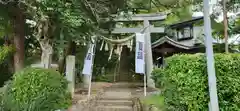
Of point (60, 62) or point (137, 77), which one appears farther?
point (137, 77)

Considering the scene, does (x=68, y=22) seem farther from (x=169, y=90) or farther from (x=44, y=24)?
(x=169, y=90)

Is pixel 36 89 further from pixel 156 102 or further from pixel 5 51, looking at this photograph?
pixel 5 51

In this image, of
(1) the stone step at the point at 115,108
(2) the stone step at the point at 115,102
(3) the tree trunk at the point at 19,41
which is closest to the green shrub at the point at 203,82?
(1) the stone step at the point at 115,108

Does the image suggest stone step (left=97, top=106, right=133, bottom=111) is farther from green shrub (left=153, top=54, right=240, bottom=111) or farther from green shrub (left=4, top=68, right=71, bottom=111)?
green shrub (left=153, top=54, right=240, bottom=111)

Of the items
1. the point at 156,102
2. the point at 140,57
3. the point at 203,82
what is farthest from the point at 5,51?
the point at 203,82

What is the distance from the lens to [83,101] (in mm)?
9102

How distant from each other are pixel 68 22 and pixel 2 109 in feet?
9.38

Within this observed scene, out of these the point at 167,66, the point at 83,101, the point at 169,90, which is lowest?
the point at 83,101

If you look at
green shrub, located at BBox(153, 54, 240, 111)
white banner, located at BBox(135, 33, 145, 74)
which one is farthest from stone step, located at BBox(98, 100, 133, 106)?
green shrub, located at BBox(153, 54, 240, 111)

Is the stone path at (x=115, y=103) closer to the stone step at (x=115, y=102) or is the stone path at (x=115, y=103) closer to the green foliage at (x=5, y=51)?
the stone step at (x=115, y=102)

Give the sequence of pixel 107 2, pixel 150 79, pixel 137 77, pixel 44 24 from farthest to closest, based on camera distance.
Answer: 1. pixel 137 77
2. pixel 150 79
3. pixel 107 2
4. pixel 44 24

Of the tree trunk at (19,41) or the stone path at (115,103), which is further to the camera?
the tree trunk at (19,41)

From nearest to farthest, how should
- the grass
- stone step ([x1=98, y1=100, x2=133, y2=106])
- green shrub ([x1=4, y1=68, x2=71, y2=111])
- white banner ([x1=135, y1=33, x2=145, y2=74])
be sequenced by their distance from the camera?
green shrub ([x1=4, y1=68, x2=71, y2=111]) → the grass → stone step ([x1=98, y1=100, x2=133, y2=106]) → white banner ([x1=135, y1=33, x2=145, y2=74])

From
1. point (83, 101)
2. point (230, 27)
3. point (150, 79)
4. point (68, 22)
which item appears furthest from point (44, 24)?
point (230, 27)
